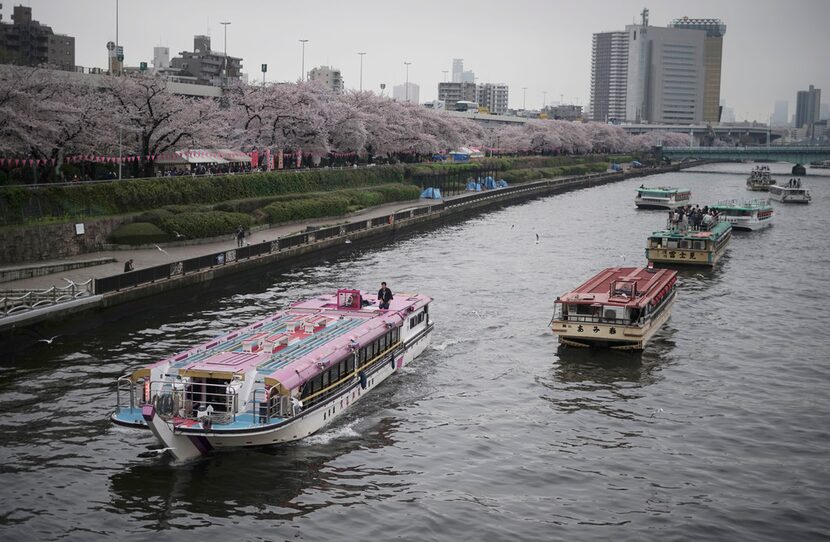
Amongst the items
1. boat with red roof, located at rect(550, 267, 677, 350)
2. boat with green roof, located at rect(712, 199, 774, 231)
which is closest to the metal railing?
boat with red roof, located at rect(550, 267, 677, 350)

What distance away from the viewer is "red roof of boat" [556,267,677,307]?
4581cm

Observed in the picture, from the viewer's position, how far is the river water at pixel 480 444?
1088 inches

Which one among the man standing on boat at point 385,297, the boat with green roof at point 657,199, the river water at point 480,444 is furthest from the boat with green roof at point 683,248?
the boat with green roof at point 657,199

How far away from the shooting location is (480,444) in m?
33.8

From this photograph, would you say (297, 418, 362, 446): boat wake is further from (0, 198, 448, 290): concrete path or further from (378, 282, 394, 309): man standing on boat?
(0, 198, 448, 290): concrete path

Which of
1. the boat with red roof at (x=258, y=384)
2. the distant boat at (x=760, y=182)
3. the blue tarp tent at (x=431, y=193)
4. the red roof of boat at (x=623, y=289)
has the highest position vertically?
the distant boat at (x=760, y=182)

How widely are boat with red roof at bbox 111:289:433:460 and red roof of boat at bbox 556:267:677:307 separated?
11603mm

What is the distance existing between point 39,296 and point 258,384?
838 inches

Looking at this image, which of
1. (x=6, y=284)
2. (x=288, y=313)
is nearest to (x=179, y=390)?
(x=288, y=313)

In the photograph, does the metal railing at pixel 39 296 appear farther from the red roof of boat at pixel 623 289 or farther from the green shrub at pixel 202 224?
the red roof of boat at pixel 623 289

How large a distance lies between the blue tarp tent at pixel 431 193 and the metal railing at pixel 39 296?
241 ft

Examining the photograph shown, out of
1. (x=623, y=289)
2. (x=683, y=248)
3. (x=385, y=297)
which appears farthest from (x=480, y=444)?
(x=683, y=248)

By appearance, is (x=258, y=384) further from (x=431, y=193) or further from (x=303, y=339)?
(x=431, y=193)

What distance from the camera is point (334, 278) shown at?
65625 mm
